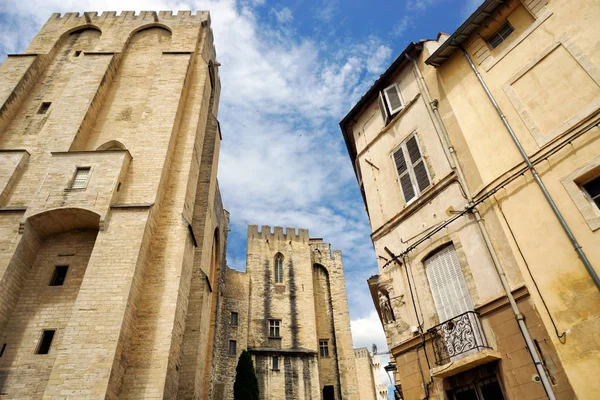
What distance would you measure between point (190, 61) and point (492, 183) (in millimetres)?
15352

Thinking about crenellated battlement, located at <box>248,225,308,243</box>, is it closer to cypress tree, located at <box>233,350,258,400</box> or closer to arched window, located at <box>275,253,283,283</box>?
arched window, located at <box>275,253,283,283</box>

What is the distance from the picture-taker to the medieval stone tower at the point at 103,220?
9.50m

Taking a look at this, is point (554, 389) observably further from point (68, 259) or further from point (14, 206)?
point (14, 206)

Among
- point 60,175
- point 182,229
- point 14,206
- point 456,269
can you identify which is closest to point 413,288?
point 456,269

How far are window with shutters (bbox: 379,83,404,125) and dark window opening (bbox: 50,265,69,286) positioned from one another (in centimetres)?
1059

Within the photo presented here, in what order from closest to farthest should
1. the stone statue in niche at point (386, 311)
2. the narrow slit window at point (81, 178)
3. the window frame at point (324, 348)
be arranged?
the stone statue in niche at point (386, 311) < the narrow slit window at point (81, 178) < the window frame at point (324, 348)

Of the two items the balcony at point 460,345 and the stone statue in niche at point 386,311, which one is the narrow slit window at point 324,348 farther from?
the balcony at point 460,345

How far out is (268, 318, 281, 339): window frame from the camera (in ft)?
79.6

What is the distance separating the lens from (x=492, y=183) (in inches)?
287

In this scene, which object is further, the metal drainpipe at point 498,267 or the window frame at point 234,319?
the window frame at point 234,319

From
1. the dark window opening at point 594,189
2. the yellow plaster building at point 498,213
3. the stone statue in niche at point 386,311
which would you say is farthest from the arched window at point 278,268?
the dark window opening at point 594,189

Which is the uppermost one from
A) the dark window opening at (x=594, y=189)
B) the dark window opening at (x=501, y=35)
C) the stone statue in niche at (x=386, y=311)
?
the dark window opening at (x=501, y=35)

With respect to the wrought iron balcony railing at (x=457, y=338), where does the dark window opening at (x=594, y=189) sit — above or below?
above

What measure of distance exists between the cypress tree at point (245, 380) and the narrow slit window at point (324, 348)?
5423mm
